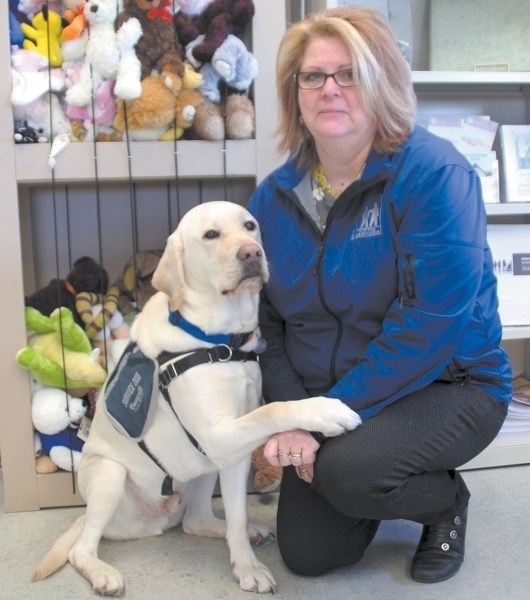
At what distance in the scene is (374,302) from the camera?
4.68 feet

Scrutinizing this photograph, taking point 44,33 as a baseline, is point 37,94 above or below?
below

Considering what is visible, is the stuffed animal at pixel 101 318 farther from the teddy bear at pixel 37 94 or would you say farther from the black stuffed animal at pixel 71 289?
the teddy bear at pixel 37 94

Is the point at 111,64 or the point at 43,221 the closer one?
the point at 111,64

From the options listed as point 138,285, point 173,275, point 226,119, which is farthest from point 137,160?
point 173,275

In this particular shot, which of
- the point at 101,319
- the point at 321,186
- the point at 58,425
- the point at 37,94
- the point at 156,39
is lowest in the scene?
the point at 58,425

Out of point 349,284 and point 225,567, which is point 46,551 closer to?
point 225,567

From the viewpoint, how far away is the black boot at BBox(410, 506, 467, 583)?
58.1 inches

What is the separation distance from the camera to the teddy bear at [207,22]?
5.64 feet

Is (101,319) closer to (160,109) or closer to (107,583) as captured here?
(160,109)

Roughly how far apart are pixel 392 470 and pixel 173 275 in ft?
2.01

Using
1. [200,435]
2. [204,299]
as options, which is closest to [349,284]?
[204,299]

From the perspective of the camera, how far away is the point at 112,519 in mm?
1637

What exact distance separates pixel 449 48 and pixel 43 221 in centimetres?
139

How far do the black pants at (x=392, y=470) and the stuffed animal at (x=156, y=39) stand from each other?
1012 mm
